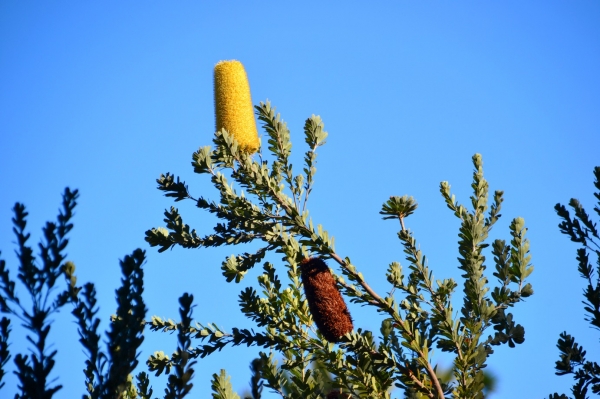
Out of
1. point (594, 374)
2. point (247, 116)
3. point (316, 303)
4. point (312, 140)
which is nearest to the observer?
point (316, 303)

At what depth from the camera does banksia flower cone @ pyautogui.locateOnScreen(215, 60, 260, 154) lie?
5.58m

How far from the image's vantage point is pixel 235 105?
573cm

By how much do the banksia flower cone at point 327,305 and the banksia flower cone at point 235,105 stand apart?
1331 mm

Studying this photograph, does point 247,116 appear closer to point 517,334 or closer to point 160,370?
point 160,370

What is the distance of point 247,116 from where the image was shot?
18.7ft

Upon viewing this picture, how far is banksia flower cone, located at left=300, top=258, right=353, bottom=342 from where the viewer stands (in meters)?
4.58

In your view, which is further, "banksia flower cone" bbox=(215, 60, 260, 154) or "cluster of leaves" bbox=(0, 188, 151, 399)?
"banksia flower cone" bbox=(215, 60, 260, 154)

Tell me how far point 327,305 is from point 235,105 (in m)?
1.95

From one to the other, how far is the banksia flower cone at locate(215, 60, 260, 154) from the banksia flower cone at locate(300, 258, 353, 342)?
133cm

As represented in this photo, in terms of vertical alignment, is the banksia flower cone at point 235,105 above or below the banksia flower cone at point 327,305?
above

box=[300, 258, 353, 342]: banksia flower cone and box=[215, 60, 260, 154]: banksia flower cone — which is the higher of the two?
box=[215, 60, 260, 154]: banksia flower cone

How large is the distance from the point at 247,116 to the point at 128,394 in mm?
2256

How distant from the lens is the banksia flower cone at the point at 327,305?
4.58 meters

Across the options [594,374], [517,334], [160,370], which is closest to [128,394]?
[160,370]
